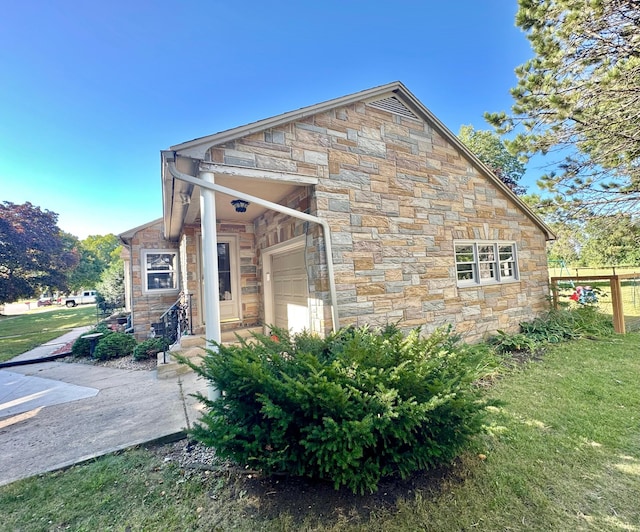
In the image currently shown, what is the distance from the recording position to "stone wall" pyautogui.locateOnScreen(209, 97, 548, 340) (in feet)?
14.9

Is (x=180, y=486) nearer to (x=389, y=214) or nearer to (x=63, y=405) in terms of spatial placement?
(x=63, y=405)

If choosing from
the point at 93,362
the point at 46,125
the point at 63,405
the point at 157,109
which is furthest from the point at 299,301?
the point at 46,125

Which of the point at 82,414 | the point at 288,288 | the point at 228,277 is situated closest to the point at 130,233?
the point at 228,277

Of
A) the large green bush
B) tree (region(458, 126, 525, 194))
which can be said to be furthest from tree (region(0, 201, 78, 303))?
tree (region(458, 126, 525, 194))

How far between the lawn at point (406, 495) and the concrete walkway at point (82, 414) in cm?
28

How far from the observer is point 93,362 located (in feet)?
23.0

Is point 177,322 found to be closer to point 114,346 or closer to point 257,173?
point 114,346

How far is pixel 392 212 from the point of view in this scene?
528cm

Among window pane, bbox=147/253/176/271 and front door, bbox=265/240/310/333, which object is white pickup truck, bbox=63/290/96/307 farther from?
front door, bbox=265/240/310/333

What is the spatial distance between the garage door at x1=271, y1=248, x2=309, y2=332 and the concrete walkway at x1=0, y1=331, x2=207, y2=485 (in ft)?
6.60

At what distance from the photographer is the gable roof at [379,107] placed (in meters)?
3.69

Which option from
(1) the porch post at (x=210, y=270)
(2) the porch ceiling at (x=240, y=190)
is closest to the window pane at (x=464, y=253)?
(2) the porch ceiling at (x=240, y=190)

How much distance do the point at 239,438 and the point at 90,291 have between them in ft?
155

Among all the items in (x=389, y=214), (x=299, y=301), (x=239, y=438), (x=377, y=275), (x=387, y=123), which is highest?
(x=387, y=123)
